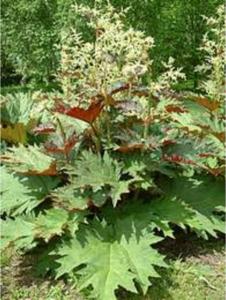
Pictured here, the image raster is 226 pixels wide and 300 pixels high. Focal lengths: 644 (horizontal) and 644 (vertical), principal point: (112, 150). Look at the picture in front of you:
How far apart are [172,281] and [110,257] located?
1.39ft

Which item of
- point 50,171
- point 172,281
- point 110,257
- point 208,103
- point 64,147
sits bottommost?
point 172,281

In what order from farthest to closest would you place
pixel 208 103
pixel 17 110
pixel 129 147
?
pixel 17 110 → pixel 208 103 → pixel 129 147

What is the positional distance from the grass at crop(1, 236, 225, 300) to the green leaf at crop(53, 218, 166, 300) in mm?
155

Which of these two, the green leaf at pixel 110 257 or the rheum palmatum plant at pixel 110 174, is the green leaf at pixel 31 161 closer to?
the rheum palmatum plant at pixel 110 174

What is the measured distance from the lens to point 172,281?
12.3 ft

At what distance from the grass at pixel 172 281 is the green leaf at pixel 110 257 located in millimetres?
155

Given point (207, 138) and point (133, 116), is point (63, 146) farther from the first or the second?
point (207, 138)

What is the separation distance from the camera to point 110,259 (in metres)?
3.58

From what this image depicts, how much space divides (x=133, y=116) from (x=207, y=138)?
0.57 meters

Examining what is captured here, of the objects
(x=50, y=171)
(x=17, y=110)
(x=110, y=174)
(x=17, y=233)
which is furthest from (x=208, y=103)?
(x=17, y=233)

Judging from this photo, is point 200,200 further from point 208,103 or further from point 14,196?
point 14,196

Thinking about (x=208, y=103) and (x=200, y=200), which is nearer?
(x=200, y=200)

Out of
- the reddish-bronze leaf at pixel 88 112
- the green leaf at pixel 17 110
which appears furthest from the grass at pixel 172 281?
the green leaf at pixel 17 110

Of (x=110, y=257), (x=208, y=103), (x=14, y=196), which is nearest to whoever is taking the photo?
(x=110, y=257)
